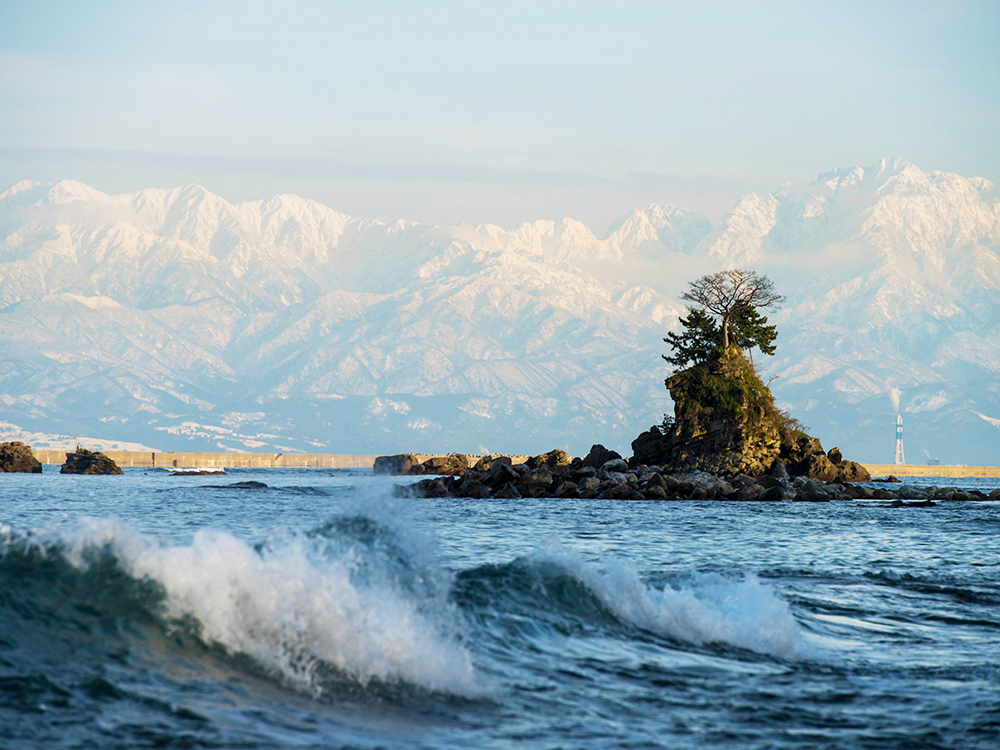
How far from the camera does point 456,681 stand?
10086mm

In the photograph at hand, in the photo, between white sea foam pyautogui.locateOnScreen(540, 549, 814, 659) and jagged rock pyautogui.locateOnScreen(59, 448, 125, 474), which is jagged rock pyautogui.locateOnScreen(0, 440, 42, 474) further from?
white sea foam pyautogui.locateOnScreen(540, 549, 814, 659)

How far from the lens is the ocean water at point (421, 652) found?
27.9ft

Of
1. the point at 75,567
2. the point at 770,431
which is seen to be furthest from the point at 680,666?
the point at 770,431

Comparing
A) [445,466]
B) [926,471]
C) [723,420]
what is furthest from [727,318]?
[926,471]

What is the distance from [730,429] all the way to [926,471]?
415 feet

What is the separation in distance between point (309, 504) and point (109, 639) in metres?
44.4

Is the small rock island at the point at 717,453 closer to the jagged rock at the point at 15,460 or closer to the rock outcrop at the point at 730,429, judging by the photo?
the rock outcrop at the point at 730,429

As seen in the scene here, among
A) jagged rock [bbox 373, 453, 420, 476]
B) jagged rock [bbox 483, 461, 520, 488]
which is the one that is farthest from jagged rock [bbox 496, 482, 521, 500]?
jagged rock [bbox 373, 453, 420, 476]

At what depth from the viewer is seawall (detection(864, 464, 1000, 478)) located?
179 m

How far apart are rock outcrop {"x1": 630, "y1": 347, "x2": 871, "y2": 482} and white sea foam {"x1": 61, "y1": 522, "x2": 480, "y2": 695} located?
229 ft

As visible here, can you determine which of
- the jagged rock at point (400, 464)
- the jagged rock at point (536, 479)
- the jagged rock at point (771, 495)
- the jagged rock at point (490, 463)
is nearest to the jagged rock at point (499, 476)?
the jagged rock at point (490, 463)

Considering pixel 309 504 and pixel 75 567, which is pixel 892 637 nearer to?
pixel 75 567

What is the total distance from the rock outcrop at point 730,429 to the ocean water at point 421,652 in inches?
2497

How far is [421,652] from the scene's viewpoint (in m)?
10.3
